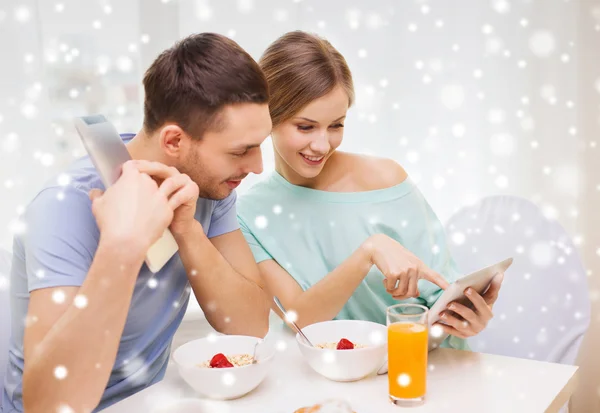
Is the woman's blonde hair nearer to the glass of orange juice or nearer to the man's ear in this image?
the man's ear

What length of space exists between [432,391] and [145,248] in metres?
0.53

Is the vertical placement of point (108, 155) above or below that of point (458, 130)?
above

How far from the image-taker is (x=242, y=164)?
1.32 metres

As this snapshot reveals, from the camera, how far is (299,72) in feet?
5.06

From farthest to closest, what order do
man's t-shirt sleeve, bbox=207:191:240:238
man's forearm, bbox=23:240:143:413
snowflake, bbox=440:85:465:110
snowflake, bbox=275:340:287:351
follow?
snowflake, bbox=440:85:465:110, man's t-shirt sleeve, bbox=207:191:240:238, snowflake, bbox=275:340:287:351, man's forearm, bbox=23:240:143:413

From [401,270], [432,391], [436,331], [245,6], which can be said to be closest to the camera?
[432,391]

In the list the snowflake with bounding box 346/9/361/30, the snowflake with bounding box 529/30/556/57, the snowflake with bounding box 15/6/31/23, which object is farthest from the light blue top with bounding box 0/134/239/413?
the snowflake with bounding box 529/30/556/57

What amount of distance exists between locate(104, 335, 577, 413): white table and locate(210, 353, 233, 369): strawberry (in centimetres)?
6

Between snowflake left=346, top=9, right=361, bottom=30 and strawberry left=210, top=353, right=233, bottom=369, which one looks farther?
snowflake left=346, top=9, right=361, bottom=30

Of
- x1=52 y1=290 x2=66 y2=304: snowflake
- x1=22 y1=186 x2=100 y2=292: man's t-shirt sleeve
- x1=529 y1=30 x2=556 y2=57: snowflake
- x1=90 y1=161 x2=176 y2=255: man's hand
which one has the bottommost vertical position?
x1=52 y1=290 x2=66 y2=304: snowflake

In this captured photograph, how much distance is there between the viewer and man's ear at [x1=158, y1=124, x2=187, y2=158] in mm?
1269

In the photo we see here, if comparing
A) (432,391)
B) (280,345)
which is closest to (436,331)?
(432,391)

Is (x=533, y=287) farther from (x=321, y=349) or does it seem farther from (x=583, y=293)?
(x=321, y=349)

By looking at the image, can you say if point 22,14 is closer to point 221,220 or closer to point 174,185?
point 221,220
